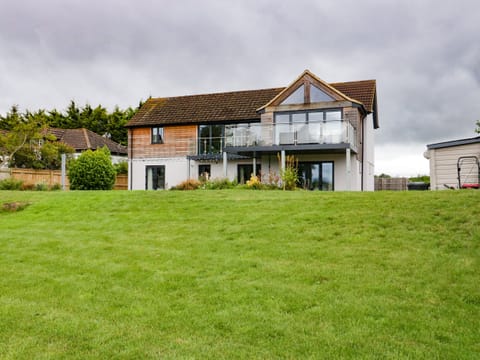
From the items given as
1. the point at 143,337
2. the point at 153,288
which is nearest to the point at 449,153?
the point at 153,288

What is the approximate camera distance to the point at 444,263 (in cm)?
610

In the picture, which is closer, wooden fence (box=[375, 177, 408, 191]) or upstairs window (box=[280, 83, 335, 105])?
upstairs window (box=[280, 83, 335, 105])

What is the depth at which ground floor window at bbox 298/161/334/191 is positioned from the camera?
72.9ft

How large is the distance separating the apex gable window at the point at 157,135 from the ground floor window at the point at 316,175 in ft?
30.5

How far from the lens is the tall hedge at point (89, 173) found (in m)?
22.0

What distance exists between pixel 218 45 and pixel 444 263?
1635cm

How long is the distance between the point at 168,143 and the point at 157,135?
103 centimetres

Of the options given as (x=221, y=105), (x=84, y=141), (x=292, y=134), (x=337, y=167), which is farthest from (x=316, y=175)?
(x=84, y=141)

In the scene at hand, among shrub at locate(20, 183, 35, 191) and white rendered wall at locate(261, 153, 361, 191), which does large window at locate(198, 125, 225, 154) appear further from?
shrub at locate(20, 183, 35, 191)

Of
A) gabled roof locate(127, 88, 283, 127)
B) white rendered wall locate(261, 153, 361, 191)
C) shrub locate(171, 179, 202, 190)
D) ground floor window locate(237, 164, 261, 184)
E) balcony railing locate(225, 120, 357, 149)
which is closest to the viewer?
shrub locate(171, 179, 202, 190)

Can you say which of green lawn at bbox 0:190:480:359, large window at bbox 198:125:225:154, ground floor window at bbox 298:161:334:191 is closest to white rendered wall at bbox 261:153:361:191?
ground floor window at bbox 298:161:334:191

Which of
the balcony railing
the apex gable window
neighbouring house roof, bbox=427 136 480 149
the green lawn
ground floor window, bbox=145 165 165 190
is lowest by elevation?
the green lawn

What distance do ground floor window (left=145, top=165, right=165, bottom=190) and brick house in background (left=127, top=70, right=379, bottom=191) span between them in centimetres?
6

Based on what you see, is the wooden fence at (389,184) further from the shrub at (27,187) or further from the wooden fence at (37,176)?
the shrub at (27,187)
